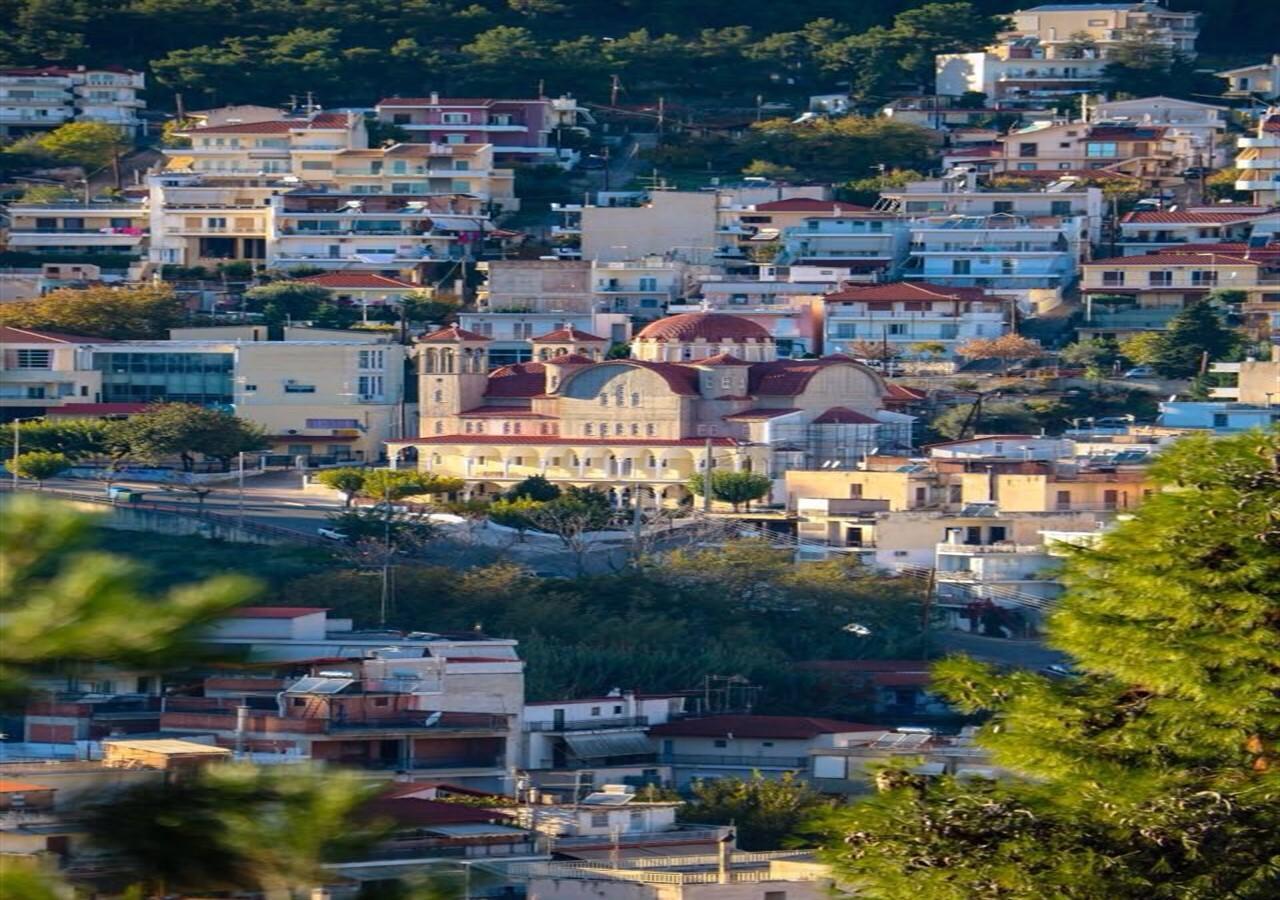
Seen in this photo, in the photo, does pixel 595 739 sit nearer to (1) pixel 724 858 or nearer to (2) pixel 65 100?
(1) pixel 724 858

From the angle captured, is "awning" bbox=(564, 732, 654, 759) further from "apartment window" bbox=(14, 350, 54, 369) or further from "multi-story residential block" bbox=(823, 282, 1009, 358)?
"multi-story residential block" bbox=(823, 282, 1009, 358)

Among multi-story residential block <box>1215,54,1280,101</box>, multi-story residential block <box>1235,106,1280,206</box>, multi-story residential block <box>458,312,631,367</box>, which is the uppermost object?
multi-story residential block <box>1215,54,1280,101</box>

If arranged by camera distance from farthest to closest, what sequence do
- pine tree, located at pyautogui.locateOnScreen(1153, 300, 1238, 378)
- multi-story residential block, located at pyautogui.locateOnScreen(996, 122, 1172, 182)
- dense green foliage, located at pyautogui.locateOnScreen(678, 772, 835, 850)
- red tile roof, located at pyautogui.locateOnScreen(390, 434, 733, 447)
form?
multi-story residential block, located at pyautogui.locateOnScreen(996, 122, 1172, 182)
pine tree, located at pyautogui.locateOnScreen(1153, 300, 1238, 378)
red tile roof, located at pyautogui.locateOnScreen(390, 434, 733, 447)
dense green foliage, located at pyautogui.locateOnScreen(678, 772, 835, 850)

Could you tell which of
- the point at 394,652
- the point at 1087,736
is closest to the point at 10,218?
the point at 394,652

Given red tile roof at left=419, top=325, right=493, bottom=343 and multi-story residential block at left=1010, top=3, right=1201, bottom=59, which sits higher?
multi-story residential block at left=1010, top=3, right=1201, bottom=59

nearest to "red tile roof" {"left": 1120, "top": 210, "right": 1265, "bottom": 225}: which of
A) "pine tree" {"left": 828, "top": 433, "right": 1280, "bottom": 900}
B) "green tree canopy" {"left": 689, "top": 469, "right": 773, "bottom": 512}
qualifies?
"green tree canopy" {"left": 689, "top": 469, "right": 773, "bottom": 512}

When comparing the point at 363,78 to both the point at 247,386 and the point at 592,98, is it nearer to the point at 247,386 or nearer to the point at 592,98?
the point at 592,98

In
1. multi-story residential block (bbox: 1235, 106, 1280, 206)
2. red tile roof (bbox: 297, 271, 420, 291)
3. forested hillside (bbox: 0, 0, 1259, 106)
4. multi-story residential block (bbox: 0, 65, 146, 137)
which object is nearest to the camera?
red tile roof (bbox: 297, 271, 420, 291)
